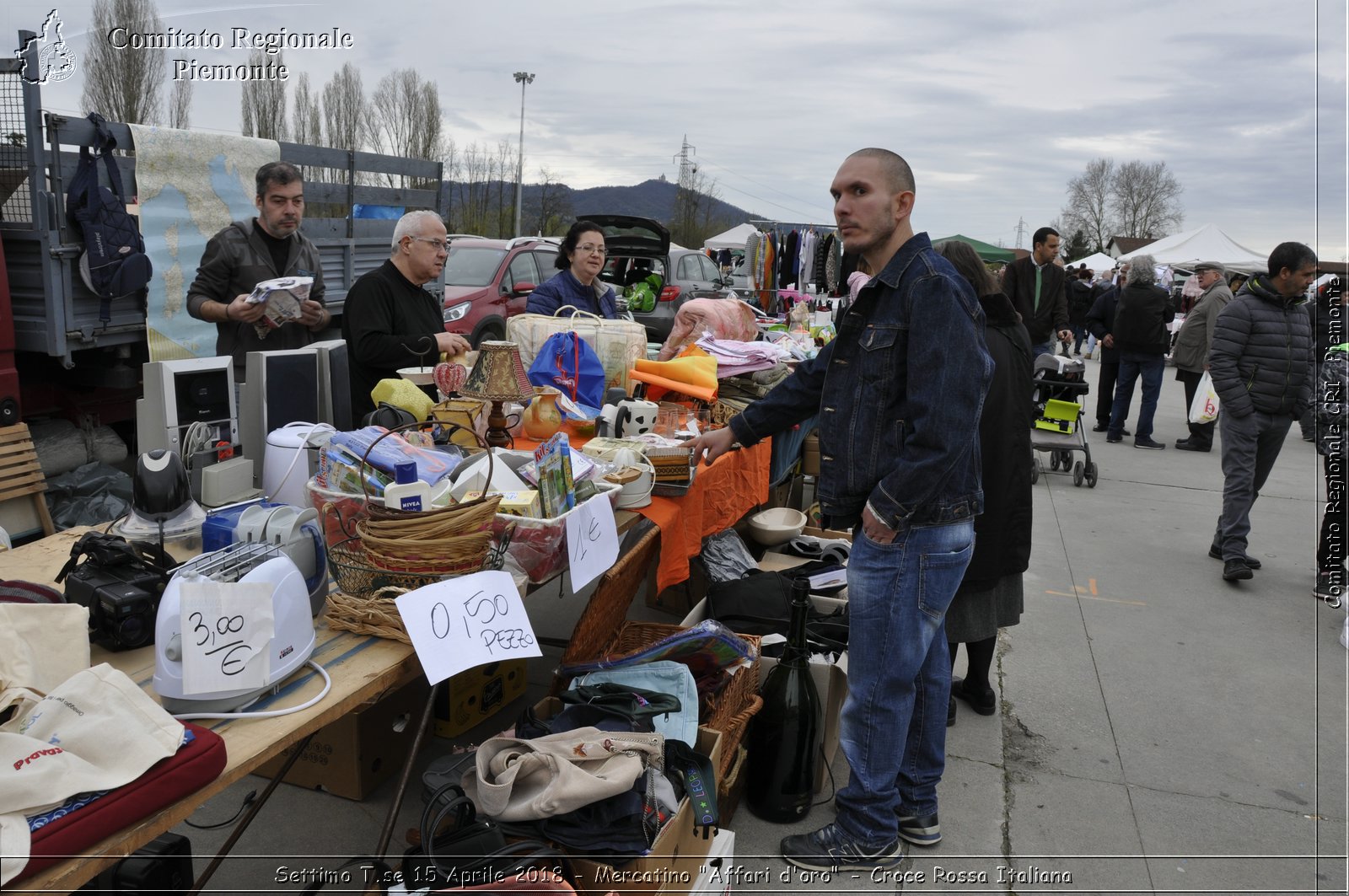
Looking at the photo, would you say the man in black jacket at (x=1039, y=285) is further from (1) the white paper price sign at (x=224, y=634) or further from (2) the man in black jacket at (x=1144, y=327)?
(1) the white paper price sign at (x=224, y=634)

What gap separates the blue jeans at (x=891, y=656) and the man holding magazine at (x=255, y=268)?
2.46 metres

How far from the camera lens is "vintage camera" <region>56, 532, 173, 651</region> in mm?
1754

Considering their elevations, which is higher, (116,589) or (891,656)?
(116,589)

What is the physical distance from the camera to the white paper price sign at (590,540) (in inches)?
91.6

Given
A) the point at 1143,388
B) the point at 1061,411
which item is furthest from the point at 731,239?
the point at 1061,411

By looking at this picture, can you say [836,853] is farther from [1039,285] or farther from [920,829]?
[1039,285]

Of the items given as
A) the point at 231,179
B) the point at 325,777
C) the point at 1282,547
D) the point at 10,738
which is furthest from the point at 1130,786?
the point at 231,179

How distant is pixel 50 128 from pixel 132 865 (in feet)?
13.2

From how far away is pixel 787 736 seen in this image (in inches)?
113

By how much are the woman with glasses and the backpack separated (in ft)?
7.02

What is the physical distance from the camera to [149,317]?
522cm

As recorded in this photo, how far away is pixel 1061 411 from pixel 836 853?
6.39 m

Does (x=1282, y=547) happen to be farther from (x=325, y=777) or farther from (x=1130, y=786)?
(x=325, y=777)

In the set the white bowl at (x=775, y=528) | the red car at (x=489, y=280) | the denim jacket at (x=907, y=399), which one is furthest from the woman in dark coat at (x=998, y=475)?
the red car at (x=489, y=280)
